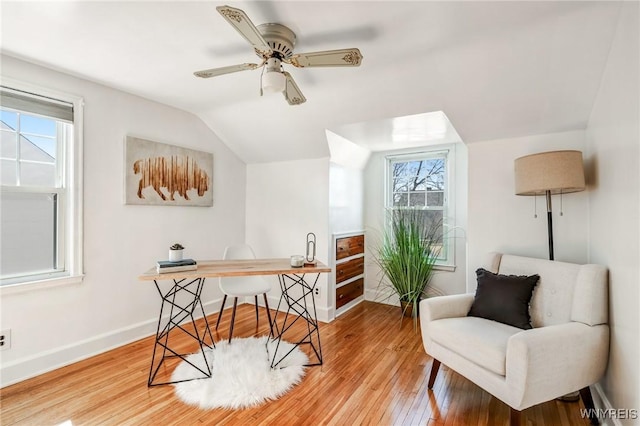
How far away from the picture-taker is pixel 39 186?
2.36 m

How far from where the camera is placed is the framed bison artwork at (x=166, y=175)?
2.84 m

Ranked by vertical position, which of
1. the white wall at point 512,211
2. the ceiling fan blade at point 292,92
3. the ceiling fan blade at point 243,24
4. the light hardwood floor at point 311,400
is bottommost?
the light hardwood floor at point 311,400

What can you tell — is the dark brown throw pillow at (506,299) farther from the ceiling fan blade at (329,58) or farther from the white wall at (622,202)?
the ceiling fan blade at (329,58)

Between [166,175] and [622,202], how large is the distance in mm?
3514

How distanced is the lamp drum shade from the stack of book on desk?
8.36 feet

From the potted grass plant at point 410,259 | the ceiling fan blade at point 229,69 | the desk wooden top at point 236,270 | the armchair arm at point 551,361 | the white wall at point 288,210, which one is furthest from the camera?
the white wall at point 288,210

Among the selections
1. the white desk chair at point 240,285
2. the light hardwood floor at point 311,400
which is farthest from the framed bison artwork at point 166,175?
the light hardwood floor at point 311,400

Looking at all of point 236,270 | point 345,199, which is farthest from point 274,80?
point 345,199

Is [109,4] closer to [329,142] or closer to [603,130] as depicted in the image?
[329,142]

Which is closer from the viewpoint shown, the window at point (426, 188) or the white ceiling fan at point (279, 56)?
the white ceiling fan at point (279, 56)

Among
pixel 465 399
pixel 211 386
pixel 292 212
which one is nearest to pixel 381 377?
pixel 465 399

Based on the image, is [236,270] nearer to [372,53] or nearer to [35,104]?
[372,53]

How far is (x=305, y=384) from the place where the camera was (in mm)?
2154

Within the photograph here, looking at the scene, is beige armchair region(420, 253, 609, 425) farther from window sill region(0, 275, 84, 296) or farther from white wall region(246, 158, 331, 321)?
window sill region(0, 275, 84, 296)
